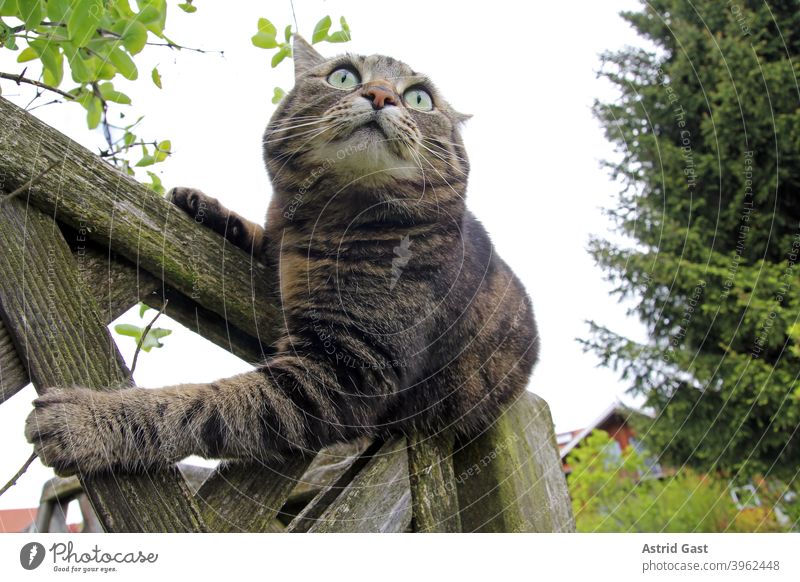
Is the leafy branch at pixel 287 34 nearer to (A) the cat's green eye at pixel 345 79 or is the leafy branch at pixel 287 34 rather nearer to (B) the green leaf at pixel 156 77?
(B) the green leaf at pixel 156 77

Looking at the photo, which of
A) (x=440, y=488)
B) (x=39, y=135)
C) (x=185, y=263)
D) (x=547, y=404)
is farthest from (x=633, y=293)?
(x=39, y=135)

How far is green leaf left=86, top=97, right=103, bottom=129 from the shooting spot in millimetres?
879

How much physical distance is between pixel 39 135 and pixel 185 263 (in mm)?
246

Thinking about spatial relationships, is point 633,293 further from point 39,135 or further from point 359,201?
point 39,135

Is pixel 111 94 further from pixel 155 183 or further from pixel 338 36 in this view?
pixel 338 36

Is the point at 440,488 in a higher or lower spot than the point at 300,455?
lower

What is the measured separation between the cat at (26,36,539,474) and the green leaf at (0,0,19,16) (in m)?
0.42

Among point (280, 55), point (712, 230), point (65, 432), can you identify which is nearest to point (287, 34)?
point (280, 55)

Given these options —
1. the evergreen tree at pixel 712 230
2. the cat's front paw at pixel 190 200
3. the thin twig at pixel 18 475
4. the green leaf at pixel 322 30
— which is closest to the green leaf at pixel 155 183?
the cat's front paw at pixel 190 200

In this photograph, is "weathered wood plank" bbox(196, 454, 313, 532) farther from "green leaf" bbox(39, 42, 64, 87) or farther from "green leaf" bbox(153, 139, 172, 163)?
"green leaf" bbox(39, 42, 64, 87)

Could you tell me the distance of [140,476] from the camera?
82cm

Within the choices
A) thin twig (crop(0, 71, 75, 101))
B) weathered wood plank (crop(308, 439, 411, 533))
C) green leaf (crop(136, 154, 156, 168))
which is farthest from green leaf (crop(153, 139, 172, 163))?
weathered wood plank (crop(308, 439, 411, 533))

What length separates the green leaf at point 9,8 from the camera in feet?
2.53
